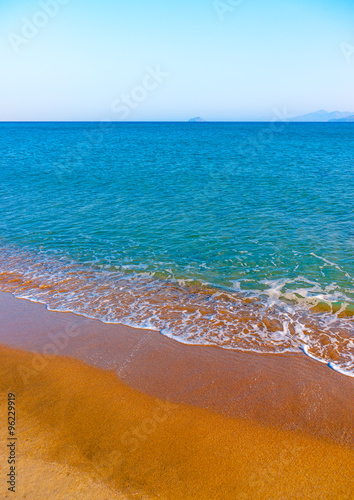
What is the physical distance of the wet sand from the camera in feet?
17.1

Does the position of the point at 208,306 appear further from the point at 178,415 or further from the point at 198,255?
the point at 178,415

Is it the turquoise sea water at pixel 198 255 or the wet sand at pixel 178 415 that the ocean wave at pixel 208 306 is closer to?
the turquoise sea water at pixel 198 255

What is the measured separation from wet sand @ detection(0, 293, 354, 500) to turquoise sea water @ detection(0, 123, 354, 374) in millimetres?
952

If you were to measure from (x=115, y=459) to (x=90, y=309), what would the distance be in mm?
5687

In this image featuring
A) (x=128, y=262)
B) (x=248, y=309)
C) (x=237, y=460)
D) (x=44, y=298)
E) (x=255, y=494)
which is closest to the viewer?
(x=255, y=494)

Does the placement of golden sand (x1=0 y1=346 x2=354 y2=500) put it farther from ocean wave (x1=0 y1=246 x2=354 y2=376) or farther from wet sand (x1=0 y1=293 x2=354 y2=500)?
ocean wave (x1=0 y1=246 x2=354 y2=376)

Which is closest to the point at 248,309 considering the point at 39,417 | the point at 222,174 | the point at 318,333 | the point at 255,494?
the point at 318,333

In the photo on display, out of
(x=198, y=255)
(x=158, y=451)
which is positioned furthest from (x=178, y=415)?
(x=198, y=255)

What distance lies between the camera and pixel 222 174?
3183cm

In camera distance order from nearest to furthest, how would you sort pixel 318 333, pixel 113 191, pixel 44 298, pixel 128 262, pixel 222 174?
pixel 318 333
pixel 44 298
pixel 128 262
pixel 113 191
pixel 222 174

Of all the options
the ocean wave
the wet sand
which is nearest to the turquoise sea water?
the ocean wave

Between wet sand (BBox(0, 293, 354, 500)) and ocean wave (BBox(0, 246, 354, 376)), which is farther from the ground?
wet sand (BBox(0, 293, 354, 500))

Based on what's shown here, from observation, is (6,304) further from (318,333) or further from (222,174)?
(222,174)

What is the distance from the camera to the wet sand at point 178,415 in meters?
5.22
